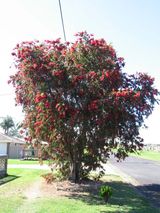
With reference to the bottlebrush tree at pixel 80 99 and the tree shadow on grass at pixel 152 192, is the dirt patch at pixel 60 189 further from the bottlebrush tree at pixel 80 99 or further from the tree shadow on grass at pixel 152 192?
the tree shadow on grass at pixel 152 192

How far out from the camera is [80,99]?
58.1 feet

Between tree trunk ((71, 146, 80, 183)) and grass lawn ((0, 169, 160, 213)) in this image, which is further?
tree trunk ((71, 146, 80, 183))

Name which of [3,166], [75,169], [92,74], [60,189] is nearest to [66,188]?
[60,189]

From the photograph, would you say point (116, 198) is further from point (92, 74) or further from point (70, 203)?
point (92, 74)

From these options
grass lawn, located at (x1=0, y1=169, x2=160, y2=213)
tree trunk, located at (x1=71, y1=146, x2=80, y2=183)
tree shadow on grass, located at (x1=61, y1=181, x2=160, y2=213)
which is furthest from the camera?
tree trunk, located at (x1=71, y1=146, x2=80, y2=183)

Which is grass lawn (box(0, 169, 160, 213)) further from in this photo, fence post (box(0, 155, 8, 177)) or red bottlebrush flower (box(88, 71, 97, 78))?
fence post (box(0, 155, 8, 177))

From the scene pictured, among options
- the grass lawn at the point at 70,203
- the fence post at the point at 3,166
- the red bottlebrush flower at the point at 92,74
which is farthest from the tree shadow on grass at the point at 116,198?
the fence post at the point at 3,166

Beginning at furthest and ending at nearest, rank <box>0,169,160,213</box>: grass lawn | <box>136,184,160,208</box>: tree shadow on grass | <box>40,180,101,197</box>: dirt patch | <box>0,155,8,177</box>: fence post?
<box>0,155,8,177</box>: fence post, <box>136,184,160,208</box>: tree shadow on grass, <box>40,180,101,197</box>: dirt patch, <box>0,169,160,213</box>: grass lawn

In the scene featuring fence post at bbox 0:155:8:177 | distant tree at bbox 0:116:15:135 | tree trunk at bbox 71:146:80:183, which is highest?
distant tree at bbox 0:116:15:135

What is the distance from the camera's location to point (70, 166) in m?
20.3

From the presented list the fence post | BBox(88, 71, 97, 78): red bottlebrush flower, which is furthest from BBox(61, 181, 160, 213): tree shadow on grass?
the fence post

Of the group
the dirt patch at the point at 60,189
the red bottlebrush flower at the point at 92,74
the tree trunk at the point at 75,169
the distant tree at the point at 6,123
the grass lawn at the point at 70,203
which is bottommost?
the grass lawn at the point at 70,203

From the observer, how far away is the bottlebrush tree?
16.9 m

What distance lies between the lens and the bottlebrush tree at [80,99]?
55.4ft
